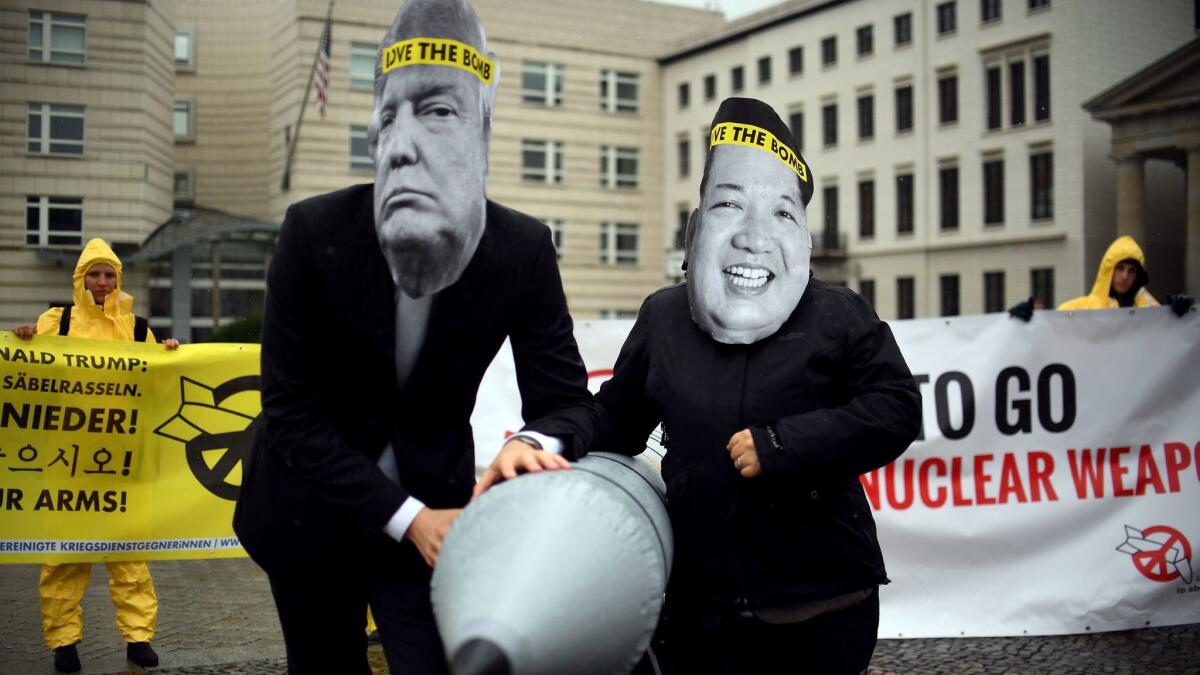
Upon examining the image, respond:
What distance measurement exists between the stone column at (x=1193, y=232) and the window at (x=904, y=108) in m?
23.1

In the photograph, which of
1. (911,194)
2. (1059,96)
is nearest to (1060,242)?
(1059,96)

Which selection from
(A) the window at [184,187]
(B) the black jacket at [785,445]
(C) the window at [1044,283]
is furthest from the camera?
(C) the window at [1044,283]

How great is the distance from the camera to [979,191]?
135ft

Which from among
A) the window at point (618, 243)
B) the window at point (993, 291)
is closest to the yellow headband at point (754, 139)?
the window at point (993, 291)

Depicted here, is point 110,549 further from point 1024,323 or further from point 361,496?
point 1024,323

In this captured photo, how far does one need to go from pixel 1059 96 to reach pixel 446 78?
122 ft

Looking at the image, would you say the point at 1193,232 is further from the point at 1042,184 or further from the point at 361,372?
the point at 361,372

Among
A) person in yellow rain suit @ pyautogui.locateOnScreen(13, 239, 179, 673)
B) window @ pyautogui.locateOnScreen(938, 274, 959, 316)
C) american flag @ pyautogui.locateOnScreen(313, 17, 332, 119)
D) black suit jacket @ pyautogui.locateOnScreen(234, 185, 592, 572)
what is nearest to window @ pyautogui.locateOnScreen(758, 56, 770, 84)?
window @ pyautogui.locateOnScreen(938, 274, 959, 316)

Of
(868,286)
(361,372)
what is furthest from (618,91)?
(361,372)

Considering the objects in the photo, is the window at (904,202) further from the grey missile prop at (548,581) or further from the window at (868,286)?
the grey missile prop at (548,581)

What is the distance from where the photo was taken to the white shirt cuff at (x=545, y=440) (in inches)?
92.4

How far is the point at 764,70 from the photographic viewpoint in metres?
47.7

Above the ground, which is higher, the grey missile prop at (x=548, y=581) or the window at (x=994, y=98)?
the window at (x=994, y=98)

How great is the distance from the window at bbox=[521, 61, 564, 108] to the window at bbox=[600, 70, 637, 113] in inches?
94.3
